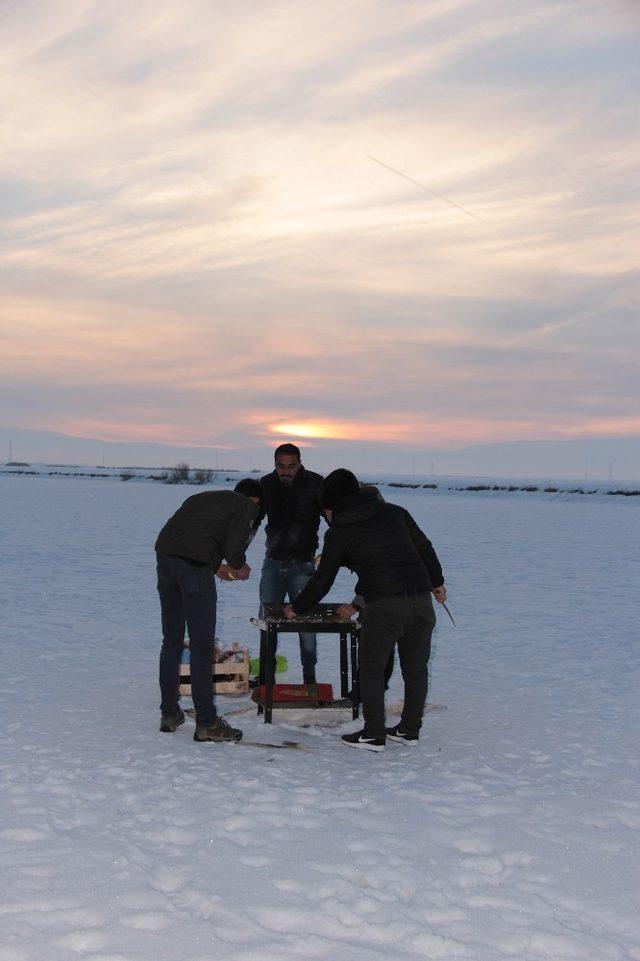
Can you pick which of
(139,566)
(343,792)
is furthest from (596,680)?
(139,566)

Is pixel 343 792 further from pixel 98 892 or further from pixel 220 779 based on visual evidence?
pixel 98 892

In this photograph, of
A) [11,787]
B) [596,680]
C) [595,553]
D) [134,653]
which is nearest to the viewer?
[11,787]

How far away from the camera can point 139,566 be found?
1487 cm

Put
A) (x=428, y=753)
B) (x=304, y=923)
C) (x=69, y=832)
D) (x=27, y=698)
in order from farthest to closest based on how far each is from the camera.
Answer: (x=27, y=698)
(x=428, y=753)
(x=69, y=832)
(x=304, y=923)

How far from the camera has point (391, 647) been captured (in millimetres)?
5418

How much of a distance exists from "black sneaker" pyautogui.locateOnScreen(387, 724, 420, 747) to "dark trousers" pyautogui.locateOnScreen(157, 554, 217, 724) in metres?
1.20

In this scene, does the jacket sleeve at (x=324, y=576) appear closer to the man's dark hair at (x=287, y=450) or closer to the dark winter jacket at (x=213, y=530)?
the dark winter jacket at (x=213, y=530)

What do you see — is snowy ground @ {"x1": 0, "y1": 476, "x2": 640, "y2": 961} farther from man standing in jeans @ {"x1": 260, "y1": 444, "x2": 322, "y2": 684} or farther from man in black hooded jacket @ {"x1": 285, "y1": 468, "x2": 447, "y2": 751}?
man standing in jeans @ {"x1": 260, "y1": 444, "x2": 322, "y2": 684}

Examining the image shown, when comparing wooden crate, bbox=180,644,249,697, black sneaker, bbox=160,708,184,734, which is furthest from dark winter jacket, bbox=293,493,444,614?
wooden crate, bbox=180,644,249,697

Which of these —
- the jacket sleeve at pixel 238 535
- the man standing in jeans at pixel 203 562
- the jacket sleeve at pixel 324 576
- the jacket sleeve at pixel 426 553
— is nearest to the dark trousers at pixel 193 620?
the man standing in jeans at pixel 203 562

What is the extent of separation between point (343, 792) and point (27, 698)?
295cm

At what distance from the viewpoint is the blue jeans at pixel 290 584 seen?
6492 mm

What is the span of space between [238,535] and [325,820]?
190cm

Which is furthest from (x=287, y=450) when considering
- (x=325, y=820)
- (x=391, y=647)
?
(x=325, y=820)
